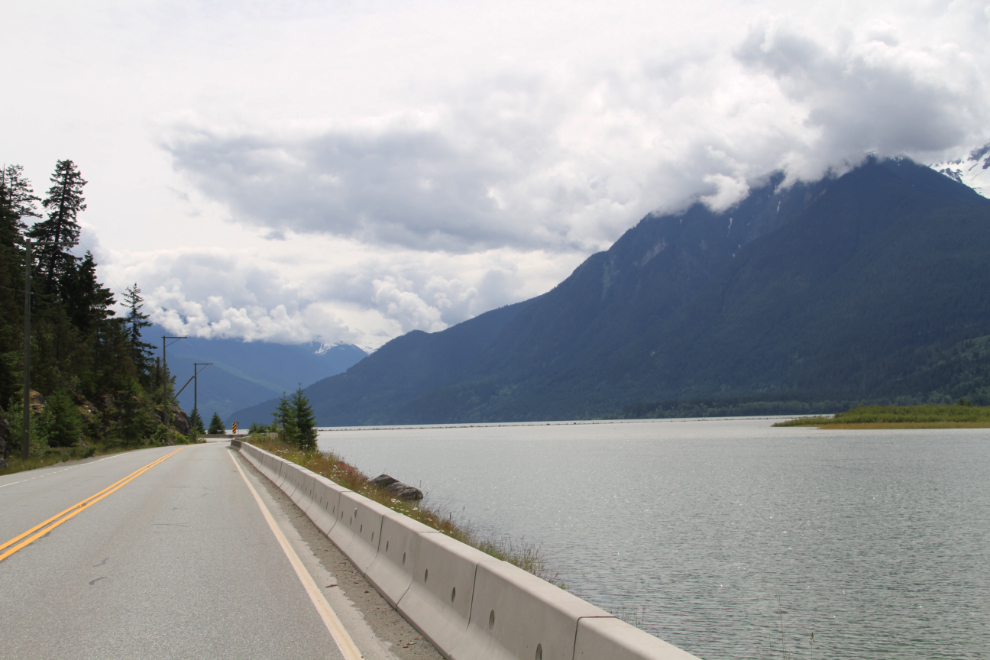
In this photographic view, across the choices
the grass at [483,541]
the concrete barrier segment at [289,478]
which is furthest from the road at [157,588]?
the grass at [483,541]

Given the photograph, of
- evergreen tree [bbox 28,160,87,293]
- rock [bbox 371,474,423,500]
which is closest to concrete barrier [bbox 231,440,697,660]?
rock [bbox 371,474,423,500]

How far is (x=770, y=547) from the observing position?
749 inches

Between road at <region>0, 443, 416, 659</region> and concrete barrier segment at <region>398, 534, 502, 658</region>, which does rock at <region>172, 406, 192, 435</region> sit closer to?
road at <region>0, 443, 416, 659</region>

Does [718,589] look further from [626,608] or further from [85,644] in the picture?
[85,644]

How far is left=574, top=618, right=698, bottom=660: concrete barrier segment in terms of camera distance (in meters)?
3.86

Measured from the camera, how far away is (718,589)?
14.4 metres

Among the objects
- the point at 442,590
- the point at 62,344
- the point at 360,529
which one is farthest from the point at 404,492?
the point at 62,344

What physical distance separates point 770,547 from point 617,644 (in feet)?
54.4

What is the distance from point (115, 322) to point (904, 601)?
76982mm

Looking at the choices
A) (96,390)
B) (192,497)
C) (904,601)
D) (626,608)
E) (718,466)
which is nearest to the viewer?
(626,608)

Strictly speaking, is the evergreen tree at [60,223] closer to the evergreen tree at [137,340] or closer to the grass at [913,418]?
the evergreen tree at [137,340]

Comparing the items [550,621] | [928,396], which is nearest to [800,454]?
[550,621]

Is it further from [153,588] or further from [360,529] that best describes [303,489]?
[153,588]

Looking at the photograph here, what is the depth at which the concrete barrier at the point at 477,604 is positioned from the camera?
4.31 meters
